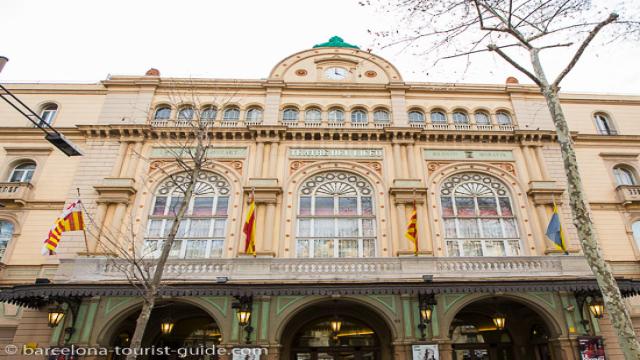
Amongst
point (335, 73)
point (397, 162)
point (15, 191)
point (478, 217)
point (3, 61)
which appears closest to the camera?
point (3, 61)

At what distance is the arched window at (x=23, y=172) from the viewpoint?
758 inches

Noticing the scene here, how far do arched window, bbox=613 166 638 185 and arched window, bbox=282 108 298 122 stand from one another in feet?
58.4

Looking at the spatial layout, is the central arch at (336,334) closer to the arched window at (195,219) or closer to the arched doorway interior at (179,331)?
the arched doorway interior at (179,331)

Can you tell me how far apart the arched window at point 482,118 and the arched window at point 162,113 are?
57.8 ft

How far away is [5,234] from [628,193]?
30.3 metres

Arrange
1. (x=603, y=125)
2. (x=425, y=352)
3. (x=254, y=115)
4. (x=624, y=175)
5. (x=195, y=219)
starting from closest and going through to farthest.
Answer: (x=425, y=352) < (x=195, y=219) < (x=624, y=175) < (x=254, y=115) < (x=603, y=125)

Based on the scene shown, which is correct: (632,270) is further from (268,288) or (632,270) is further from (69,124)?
(69,124)

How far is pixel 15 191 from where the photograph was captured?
1802 cm

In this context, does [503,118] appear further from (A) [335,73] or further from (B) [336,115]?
(A) [335,73]

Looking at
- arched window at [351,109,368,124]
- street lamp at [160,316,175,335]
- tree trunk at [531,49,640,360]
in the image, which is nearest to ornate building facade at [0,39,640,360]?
Result: arched window at [351,109,368,124]

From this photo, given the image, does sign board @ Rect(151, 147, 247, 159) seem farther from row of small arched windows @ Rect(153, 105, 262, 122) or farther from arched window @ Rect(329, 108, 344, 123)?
arched window @ Rect(329, 108, 344, 123)

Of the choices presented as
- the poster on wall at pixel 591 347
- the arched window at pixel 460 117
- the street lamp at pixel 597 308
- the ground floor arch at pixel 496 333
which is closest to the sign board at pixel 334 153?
the arched window at pixel 460 117

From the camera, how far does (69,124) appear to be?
20.7 metres

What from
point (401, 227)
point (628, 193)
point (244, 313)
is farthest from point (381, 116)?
point (244, 313)
